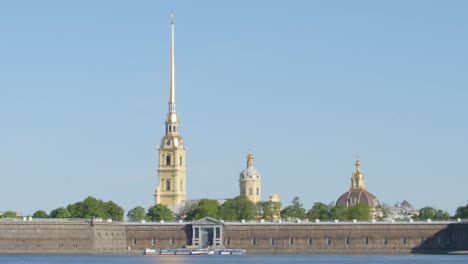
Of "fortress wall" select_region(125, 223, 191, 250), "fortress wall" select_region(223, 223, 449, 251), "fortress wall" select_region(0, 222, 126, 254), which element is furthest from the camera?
"fortress wall" select_region(125, 223, 191, 250)

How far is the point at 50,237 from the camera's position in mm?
180125

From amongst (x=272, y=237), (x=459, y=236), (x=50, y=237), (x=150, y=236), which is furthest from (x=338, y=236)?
(x=50, y=237)

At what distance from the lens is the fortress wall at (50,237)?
176500 millimetres

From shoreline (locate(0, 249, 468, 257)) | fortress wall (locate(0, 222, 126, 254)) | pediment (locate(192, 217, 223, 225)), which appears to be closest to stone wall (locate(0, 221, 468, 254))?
fortress wall (locate(0, 222, 126, 254))

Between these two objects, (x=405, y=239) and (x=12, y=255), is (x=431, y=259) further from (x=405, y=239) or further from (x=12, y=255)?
(x=12, y=255)

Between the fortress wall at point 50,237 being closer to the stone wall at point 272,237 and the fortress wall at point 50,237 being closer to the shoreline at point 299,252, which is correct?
the stone wall at point 272,237

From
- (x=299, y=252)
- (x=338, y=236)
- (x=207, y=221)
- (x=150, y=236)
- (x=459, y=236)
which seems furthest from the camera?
(x=207, y=221)

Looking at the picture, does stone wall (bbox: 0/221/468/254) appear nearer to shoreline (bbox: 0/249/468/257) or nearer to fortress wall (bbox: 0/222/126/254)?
fortress wall (bbox: 0/222/126/254)

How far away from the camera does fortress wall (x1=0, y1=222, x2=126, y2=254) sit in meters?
176

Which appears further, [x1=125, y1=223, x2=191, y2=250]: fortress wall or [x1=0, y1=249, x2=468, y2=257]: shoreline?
[x1=125, y1=223, x2=191, y2=250]: fortress wall

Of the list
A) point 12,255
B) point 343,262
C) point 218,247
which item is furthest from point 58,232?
point 343,262

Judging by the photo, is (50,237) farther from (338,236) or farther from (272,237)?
(338,236)

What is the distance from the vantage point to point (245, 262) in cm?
15588

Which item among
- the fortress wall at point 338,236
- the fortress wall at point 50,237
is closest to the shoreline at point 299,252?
the fortress wall at point 50,237
